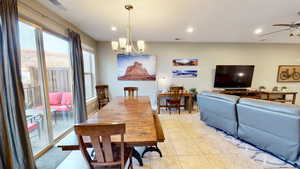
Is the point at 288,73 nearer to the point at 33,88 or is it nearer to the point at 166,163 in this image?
the point at 166,163

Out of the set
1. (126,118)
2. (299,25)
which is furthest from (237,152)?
(299,25)

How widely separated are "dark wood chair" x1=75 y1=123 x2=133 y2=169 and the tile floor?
786 millimetres

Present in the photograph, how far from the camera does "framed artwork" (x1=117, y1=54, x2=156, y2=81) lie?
4.86 meters

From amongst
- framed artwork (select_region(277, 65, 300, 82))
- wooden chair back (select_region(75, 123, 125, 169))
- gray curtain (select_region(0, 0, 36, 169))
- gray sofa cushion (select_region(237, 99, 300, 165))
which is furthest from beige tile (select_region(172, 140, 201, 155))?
framed artwork (select_region(277, 65, 300, 82))

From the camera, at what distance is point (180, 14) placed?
262cm

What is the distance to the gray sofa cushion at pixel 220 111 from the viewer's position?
101 inches

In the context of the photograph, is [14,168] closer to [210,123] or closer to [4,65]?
[4,65]

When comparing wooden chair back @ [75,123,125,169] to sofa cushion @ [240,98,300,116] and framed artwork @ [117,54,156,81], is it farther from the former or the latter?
framed artwork @ [117,54,156,81]

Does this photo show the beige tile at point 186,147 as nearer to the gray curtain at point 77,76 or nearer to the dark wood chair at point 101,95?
the gray curtain at point 77,76

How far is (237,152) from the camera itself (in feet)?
7.27

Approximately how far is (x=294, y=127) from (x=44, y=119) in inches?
156

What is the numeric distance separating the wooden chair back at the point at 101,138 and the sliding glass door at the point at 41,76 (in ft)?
4.82

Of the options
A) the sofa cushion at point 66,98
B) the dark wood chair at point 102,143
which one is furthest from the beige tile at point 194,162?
the sofa cushion at point 66,98

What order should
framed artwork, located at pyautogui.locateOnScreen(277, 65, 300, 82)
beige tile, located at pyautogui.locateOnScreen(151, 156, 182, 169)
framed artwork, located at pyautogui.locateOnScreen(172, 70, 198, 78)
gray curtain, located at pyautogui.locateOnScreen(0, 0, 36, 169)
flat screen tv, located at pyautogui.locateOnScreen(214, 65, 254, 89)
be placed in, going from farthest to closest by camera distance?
framed artwork, located at pyautogui.locateOnScreen(277, 65, 300, 82) → framed artwork, located at pyautogui.locateOnScreen(172, 70, 198, 78) → flat screen tv, located at pyautogui.locateOnScreen(214, 65, 254, 89) → beige tile, located at pyautogui.locateOnScreen(151, 156, 182, 169) → gray curtain, located at pyautogui.locateOnScreen(0, 0, 36, 169)
